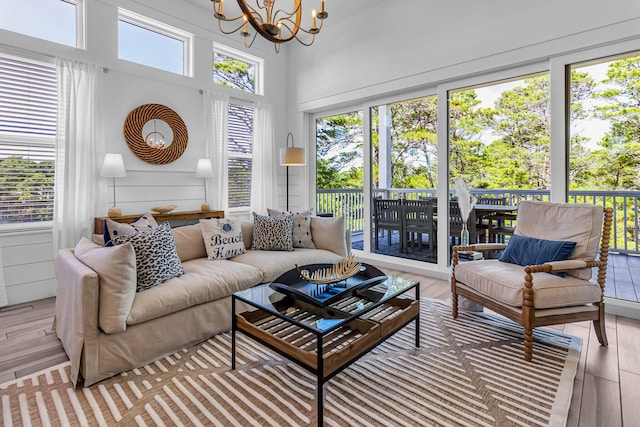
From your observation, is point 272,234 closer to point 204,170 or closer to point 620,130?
point 204,170

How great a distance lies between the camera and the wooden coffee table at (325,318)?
1.51 metres

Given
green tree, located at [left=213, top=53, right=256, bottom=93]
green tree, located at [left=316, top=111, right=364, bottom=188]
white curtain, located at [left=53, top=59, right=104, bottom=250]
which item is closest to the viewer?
white curtain, located at [left=53, top=59, right=104, bottom=250]

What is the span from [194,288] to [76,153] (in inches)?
84.4

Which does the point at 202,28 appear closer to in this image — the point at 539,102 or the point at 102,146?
the point at 102,146

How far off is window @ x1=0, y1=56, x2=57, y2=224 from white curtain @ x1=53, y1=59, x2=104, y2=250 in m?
0.11

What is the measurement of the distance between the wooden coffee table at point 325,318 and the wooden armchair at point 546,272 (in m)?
0.58

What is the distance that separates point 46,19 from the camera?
10.1ft

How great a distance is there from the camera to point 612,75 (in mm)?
2703

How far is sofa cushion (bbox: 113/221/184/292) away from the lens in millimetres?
2045

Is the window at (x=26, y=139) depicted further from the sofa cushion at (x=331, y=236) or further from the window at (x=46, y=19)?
the sofa cushion at (x=331, y=236)

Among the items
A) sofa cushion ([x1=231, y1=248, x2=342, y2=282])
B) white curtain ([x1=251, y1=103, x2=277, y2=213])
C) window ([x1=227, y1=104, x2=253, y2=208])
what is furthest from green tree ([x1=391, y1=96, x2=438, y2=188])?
window ([x1=227, y1=104, x2=253, y2=208])

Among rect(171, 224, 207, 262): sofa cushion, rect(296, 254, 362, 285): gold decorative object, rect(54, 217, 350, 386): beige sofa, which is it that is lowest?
rect(54, 217, 350, 386): beige sofa

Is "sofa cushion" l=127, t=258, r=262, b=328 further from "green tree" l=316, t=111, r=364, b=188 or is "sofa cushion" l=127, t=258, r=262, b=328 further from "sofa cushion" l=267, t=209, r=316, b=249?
"green tree" l=316, t=111, r=364, b=188

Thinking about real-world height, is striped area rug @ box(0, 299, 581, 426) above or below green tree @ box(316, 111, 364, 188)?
below
